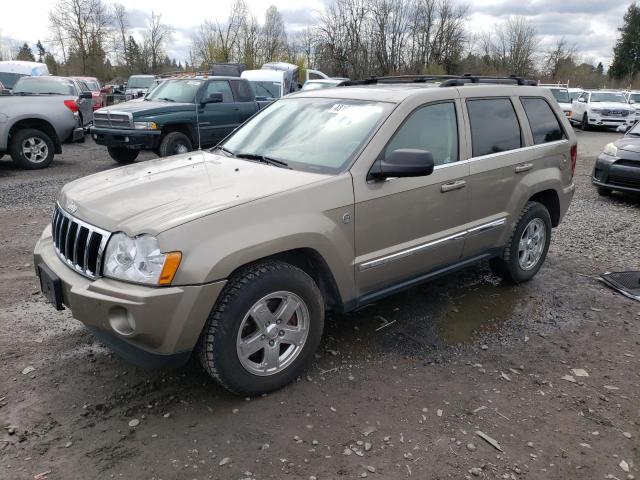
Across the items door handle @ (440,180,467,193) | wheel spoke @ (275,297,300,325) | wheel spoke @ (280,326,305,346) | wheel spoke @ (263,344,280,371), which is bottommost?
wheel spoke @ (263,344,280,371)

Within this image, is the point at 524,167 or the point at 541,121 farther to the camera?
the point at 541,121

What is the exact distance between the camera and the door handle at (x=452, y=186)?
377 cm

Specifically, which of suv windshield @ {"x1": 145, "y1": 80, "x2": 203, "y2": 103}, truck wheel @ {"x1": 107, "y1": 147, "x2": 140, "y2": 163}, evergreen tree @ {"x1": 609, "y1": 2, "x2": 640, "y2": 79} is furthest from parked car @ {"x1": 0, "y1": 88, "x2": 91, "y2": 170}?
evergreen tree @ {"x1": 609, "y1": 2, "x2": 640, "y2": 79}

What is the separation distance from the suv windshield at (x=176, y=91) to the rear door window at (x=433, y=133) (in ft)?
26.2

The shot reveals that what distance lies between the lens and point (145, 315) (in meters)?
2.57

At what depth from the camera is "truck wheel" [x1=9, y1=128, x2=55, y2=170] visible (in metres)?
10.3

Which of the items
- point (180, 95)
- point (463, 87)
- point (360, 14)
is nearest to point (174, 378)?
point (463, 87)

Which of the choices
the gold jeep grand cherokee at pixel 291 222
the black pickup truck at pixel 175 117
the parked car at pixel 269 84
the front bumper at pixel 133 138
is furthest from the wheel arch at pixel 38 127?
the gold jeep grand cherokee at pixel 291 222

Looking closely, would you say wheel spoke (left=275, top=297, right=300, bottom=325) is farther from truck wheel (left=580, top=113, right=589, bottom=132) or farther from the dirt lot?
truck wheel (left=580, top=113, right=589, bottom=132)

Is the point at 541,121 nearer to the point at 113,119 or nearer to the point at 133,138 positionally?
the point at 133,138

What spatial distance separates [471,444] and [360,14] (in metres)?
47.0

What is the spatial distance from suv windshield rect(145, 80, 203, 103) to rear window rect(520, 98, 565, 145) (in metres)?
7.77

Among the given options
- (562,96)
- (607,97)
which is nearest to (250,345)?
(607,97)

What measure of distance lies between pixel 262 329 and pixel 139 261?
784 millimetres
